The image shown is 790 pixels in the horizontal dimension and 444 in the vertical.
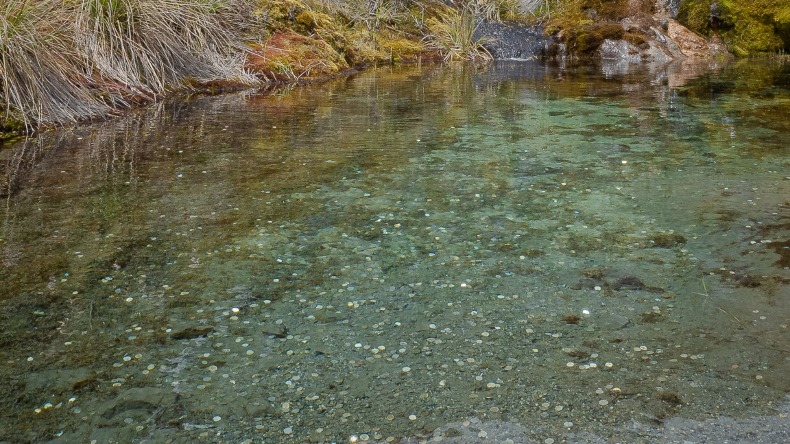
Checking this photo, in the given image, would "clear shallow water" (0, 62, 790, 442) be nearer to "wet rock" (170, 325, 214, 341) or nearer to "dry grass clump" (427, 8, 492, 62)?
"wet rock" (170, 325, 214, 341)

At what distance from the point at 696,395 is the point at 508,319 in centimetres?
71

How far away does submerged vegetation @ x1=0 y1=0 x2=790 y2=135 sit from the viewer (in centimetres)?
634

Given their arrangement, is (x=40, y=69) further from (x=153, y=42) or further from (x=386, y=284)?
(x=386, y=284)

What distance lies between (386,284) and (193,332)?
78 centimetres

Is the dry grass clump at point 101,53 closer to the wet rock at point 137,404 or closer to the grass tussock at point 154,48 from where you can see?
the grass tussock at point 154,48

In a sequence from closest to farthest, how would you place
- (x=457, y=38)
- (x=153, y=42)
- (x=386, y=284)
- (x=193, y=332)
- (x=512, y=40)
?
(x=193, y=332) < (x=386, y=284) < (x=153, y=42) < (x=457, y=38) < (x=512, y=40)

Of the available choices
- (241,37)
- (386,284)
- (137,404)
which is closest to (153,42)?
(241,37)

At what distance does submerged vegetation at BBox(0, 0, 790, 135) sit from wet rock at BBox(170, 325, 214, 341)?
4.06 m

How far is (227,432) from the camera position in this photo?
2.02 metres

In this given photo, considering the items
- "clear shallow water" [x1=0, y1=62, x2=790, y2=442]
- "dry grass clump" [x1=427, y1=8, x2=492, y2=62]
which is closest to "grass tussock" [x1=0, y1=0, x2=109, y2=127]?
"clear shallow water" [x1=0, y1=62, x2=790, y2=442]

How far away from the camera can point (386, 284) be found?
9.86 feet

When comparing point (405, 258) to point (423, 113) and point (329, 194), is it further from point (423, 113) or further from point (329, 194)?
point (423, 113)

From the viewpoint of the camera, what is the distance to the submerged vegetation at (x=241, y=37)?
20.8 ft

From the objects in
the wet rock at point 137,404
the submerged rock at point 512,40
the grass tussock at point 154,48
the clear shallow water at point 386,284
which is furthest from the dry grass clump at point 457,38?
the wet rock at point 137,404
